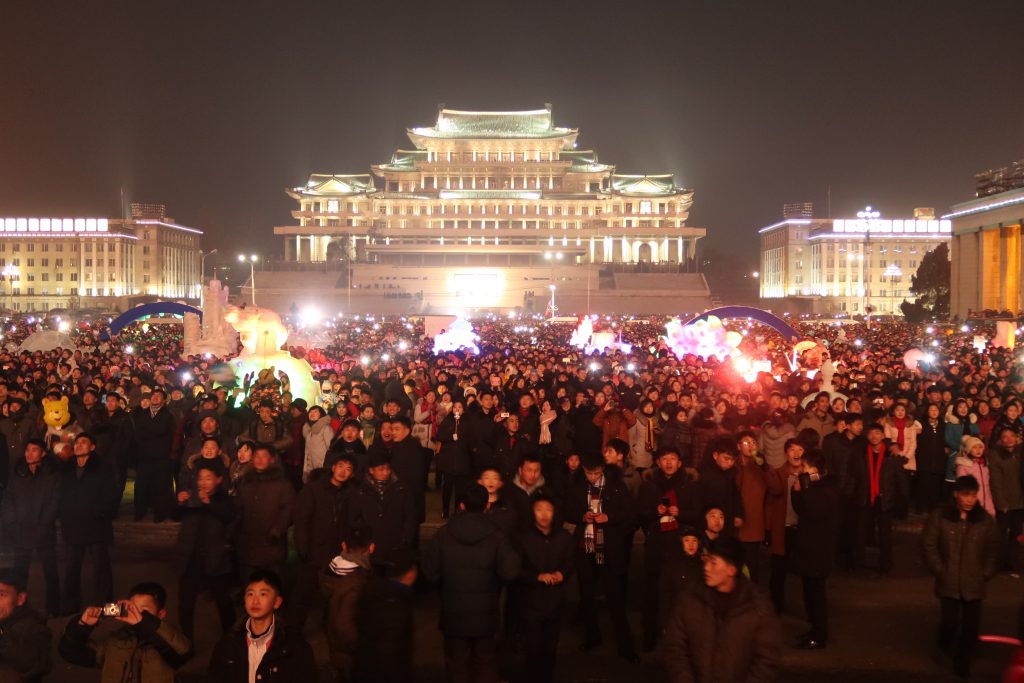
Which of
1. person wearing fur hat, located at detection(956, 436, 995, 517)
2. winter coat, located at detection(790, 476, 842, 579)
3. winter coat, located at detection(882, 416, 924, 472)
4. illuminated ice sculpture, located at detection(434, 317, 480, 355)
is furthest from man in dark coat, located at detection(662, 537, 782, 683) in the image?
illuminated ice sculpture, located at detection(434, 317, 480, 355)

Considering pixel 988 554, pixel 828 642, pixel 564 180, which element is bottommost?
pixel 828 642

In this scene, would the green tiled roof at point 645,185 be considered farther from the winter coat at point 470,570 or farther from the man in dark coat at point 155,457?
the winter coat at point 470,570

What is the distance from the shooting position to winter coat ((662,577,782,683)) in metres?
4.16

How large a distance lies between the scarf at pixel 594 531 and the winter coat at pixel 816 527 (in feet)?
4.46

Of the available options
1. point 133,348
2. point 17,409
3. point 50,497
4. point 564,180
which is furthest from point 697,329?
point 564,180

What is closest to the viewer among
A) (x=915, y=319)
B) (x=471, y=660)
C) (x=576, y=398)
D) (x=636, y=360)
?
→ (x=471, y=660)

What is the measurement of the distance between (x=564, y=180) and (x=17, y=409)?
74111 millimetres

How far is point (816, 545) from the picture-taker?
6.71 meters

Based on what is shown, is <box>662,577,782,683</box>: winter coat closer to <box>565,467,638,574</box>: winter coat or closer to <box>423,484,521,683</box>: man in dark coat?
<box>423,484,521,683</box>: man in dark coat

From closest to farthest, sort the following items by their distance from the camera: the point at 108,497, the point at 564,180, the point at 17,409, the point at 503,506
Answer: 1. the point at 503,506
2. the point at 108,497
3. the point at 17,409
4. the point at 564,180

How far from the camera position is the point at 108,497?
721 cm

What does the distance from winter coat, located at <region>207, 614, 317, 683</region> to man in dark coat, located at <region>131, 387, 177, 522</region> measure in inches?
229

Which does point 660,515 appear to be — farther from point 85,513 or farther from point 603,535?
point 85,513

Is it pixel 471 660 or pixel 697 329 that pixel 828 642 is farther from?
pixel 697 329
